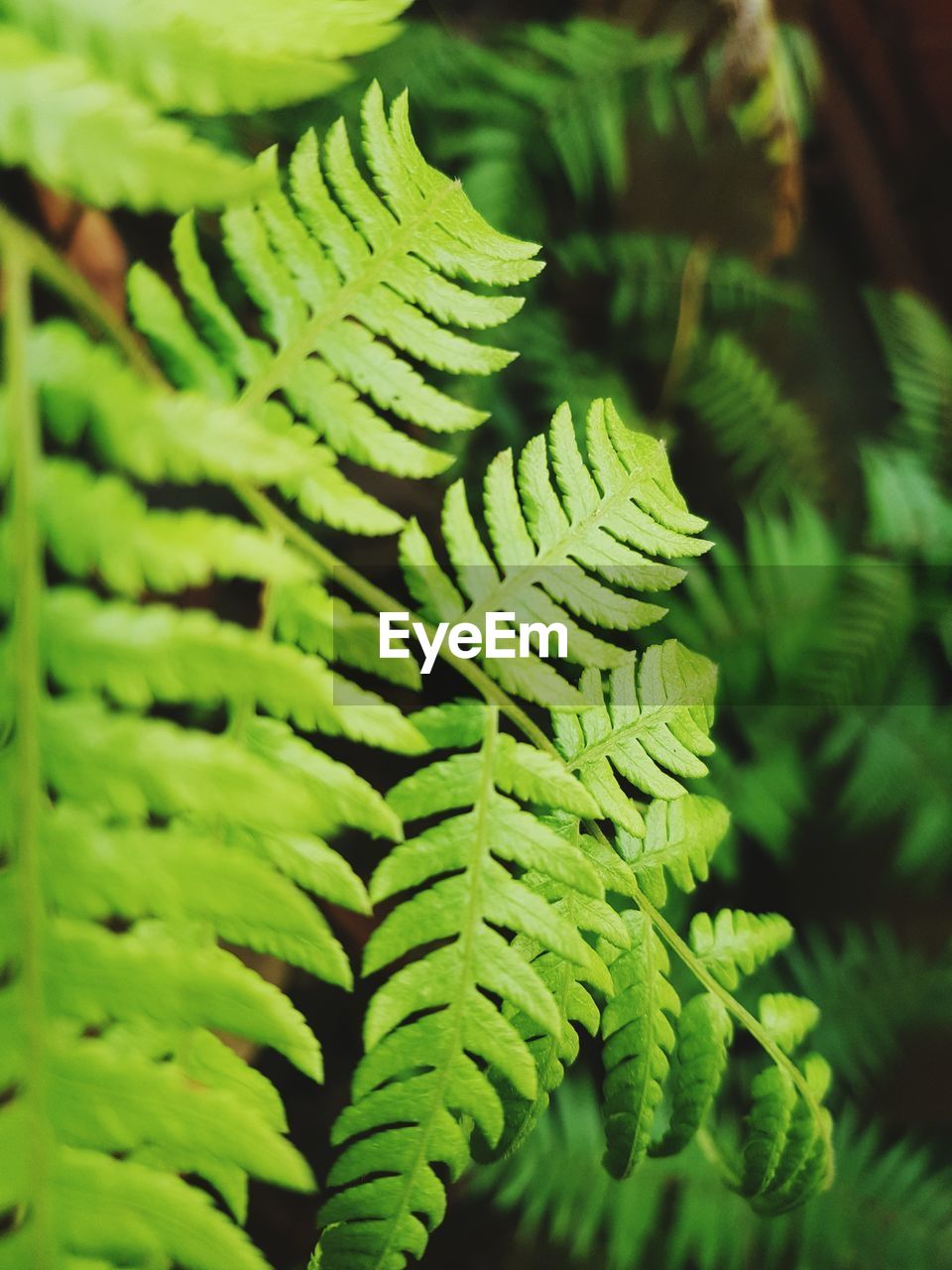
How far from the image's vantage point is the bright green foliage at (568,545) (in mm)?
632

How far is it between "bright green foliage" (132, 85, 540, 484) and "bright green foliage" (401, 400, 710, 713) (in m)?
0.08

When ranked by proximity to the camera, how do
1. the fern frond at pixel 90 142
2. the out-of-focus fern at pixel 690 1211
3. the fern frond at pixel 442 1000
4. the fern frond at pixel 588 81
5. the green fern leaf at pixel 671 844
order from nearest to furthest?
the fern frond at pixel 90 142 → the fern frond at pixel 442 1000 → the green fern leaf at pixel 671 844 → the out-of-focus fern at pixel 690 1211 → the fern frond at pixel 588 81

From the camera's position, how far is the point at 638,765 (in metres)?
0.64

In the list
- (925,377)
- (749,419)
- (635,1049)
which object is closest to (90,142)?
(635,1049)

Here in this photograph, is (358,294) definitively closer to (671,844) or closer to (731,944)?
(671,844)

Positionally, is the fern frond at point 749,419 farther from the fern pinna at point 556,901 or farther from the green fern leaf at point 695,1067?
the green fern leaf at point 695,1067

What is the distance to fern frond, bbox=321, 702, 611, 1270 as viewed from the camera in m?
0.56

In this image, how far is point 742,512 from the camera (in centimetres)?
213

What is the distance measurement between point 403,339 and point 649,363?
161 centimetres

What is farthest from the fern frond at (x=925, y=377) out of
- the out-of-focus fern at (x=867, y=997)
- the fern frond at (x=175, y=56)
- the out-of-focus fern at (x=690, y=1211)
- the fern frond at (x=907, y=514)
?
the fern frond at (x=175, y=56)

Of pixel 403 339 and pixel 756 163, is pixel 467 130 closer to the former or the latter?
pixel 756 163

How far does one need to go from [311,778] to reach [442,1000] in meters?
0.19

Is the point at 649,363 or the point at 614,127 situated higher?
the point at 614,127

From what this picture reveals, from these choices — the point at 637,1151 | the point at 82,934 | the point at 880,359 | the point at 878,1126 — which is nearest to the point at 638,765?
the point at 637,1151
